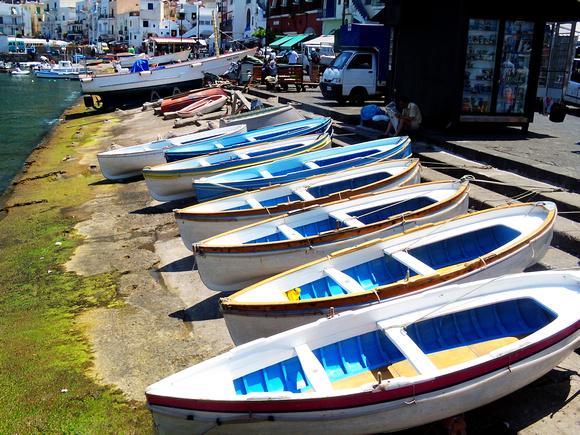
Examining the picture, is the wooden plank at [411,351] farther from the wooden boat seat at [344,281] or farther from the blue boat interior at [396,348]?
the wooden boat seat at [344,281]

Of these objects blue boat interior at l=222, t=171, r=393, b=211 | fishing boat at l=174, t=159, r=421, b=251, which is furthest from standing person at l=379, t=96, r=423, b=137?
blue boat interior at l=222, t=171, r=393, b=211

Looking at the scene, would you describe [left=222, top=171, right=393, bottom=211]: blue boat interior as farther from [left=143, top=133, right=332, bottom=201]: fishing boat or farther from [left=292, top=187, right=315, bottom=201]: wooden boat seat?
[left=143, top=133, right=332, bottom=201]: fishing boat

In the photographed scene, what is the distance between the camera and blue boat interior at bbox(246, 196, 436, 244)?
6.69 metres

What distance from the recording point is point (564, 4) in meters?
10.6

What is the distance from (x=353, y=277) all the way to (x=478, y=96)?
7493mm

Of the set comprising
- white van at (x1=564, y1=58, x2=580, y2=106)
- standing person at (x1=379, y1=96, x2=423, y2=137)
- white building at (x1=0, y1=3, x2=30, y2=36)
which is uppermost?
white building at (x1=0, y1=3, x2=30, y2=36)

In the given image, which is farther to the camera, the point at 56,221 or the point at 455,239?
the point at 56,221

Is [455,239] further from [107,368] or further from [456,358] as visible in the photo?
[107,368]

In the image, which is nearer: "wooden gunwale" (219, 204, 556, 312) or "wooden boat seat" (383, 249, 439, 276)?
"wooden gunwale" (219, 204, 556, 312)

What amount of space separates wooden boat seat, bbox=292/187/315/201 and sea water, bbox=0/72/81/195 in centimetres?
1138

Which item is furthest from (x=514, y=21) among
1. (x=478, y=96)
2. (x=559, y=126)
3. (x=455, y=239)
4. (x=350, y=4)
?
(x=350, y=4)

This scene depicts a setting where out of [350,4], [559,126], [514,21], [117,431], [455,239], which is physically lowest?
[117,431]

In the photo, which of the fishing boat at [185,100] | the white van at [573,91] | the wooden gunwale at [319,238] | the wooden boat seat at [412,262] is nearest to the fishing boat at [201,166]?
the wooden gunwale at [319,238]

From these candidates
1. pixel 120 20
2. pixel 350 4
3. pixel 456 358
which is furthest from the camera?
pixel 120 20
